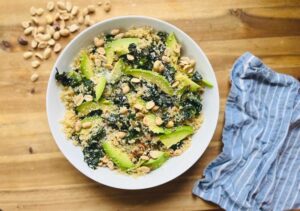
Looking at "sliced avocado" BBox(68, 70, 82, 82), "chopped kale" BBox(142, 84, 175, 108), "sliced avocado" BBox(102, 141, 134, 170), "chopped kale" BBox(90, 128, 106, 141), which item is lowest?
"sliced avocado" BBox(102, 141, 134, 170)

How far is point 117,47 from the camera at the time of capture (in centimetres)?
151

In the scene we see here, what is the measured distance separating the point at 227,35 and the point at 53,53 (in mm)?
567

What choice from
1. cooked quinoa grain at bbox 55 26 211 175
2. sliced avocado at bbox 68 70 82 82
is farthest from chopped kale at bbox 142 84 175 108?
sliced avocado at bbox 68 70 82 82

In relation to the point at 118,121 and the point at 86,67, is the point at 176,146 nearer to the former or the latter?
the point at 118,121

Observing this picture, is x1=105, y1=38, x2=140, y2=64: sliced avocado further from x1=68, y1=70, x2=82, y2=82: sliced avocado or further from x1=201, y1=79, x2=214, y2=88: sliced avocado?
x1=201, y1=79, x2=214, y2=88: sliced avocado

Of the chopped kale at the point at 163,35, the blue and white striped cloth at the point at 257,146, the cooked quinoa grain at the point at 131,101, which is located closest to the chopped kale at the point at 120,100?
the cooked quinoa grain at the point at 131,101

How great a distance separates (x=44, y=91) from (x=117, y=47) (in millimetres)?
281

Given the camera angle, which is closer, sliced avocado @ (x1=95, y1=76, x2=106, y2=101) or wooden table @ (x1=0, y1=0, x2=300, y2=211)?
sliced avocado @ (x1=95, y1=76, x2=106, y2=101)

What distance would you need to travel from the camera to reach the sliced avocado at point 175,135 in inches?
58.9

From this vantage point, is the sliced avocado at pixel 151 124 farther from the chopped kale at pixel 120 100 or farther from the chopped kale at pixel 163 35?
the chopped kale at pixel 163 35

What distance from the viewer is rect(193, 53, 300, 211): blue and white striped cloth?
158cm

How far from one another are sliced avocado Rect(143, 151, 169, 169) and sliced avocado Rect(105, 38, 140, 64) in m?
0.32

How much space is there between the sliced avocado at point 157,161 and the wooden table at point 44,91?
0.13 metres

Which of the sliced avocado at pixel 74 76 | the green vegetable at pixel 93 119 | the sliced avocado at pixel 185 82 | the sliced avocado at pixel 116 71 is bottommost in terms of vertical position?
the green vegetable at pixel 93 119
